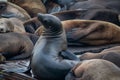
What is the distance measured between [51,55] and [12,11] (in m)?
5.66

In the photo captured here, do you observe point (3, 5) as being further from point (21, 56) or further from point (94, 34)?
point (21, 56)

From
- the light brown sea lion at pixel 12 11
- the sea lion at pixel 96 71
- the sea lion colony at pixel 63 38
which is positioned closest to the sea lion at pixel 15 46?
the sea lion colony at pixel 63 38

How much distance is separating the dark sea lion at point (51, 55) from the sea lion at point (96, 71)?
15.0 inches

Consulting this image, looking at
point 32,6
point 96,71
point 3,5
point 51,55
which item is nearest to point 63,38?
point 51,55

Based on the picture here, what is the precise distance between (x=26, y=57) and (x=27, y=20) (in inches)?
133

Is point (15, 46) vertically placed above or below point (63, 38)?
below

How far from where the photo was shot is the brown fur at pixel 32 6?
44.6ft

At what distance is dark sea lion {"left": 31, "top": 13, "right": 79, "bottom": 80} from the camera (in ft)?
22.8

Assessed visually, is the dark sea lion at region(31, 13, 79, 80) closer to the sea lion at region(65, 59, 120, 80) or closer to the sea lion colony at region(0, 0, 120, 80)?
the sea lion colony at region(0, 0, 120, 80)

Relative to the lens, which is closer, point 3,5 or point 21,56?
point 21,56

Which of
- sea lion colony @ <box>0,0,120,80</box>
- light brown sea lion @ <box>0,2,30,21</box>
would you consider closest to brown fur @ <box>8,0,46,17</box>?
sea lion colony @ <box>0,0,120,80</box>

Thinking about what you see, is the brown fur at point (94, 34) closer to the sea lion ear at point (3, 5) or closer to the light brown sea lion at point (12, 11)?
the light brown sea lion at point (12, 11)

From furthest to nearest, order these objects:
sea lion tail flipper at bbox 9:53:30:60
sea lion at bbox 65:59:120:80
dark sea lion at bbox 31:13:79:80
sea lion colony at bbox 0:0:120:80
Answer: sea lion tail flipper at bbox 9:53:30:60, dark sea lion at bbox 31:13:79:80, sea lion colony at bbox 0:0:120:80, sea lion at bbox 65:59:120:80

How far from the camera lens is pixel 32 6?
45.1ft
